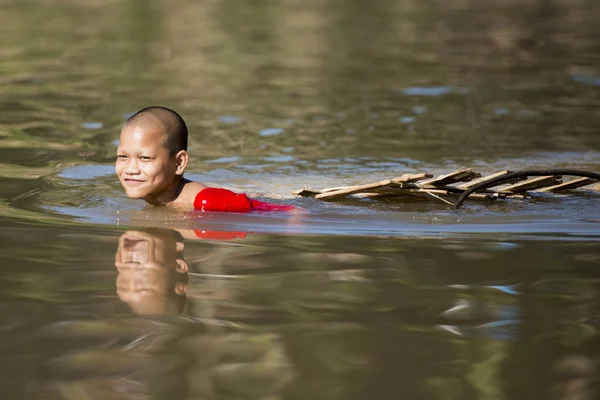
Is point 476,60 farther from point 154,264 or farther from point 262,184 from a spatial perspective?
point 154,264

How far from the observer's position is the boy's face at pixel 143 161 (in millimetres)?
6582

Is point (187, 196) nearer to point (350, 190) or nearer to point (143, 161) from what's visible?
point (143, 161)

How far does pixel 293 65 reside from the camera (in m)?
17.2

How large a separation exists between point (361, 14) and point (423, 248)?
21.8 metres

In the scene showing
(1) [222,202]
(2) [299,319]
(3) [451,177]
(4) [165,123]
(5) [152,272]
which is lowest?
(2) [299,319]

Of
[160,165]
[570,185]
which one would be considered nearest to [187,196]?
[160,165]

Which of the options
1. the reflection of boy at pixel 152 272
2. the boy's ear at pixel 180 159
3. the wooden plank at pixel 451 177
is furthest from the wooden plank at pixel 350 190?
the reflection of boy at pixel 152 272

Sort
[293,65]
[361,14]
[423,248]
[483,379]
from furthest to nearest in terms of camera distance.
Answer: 1. [361,14]
2. [293,65]
3. [423,248]
4. [483,379]

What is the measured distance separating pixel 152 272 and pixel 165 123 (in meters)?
1.76

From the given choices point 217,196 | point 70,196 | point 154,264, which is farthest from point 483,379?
point 70,196

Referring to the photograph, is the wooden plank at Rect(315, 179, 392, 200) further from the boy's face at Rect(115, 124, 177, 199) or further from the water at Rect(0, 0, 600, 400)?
the boy's face at Rect(115, 124, 177, 199)

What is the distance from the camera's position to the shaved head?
6594 mm

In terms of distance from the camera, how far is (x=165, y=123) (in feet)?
21.8

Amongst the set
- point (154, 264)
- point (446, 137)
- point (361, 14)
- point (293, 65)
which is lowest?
point (154, 264)
